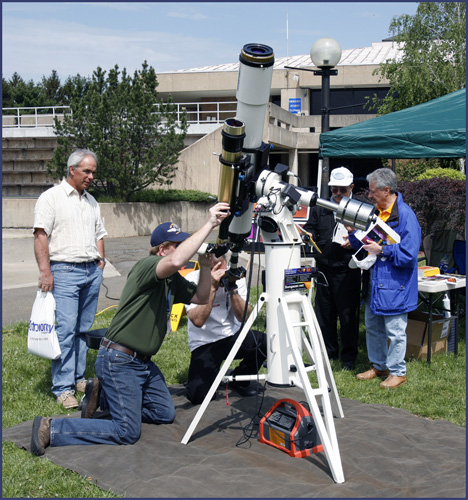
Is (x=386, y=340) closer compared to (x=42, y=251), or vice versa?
(x=42, y=251)

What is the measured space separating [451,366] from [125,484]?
395cm

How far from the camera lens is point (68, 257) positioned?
17.4 ft

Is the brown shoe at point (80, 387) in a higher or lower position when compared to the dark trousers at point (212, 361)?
lower

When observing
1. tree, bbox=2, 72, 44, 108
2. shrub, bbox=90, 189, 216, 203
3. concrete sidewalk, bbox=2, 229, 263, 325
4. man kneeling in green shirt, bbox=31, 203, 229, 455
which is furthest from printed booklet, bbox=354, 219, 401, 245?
tree, bbox=2, 72, 44, 108

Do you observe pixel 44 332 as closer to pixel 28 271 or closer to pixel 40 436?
pixel 40 436

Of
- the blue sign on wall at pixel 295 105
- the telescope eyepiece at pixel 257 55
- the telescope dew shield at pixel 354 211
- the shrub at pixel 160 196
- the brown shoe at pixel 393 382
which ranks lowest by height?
the brown shoe at pixel 393 382

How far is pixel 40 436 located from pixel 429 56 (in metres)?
25.3

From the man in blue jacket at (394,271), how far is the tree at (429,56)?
68.7ft

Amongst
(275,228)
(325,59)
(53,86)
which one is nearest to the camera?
(275,228)

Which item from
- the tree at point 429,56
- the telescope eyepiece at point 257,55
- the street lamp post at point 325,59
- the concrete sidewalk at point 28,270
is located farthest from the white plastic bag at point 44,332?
the tree at point 429,56

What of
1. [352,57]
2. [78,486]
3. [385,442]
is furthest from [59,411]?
[352,57]

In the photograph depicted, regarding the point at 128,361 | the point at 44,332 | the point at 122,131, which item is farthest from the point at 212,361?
the point at 122,131

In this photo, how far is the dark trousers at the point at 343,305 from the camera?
20.5 feet

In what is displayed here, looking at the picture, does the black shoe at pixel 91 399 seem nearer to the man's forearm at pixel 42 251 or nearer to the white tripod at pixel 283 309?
the white tripod at pixel 283 309
